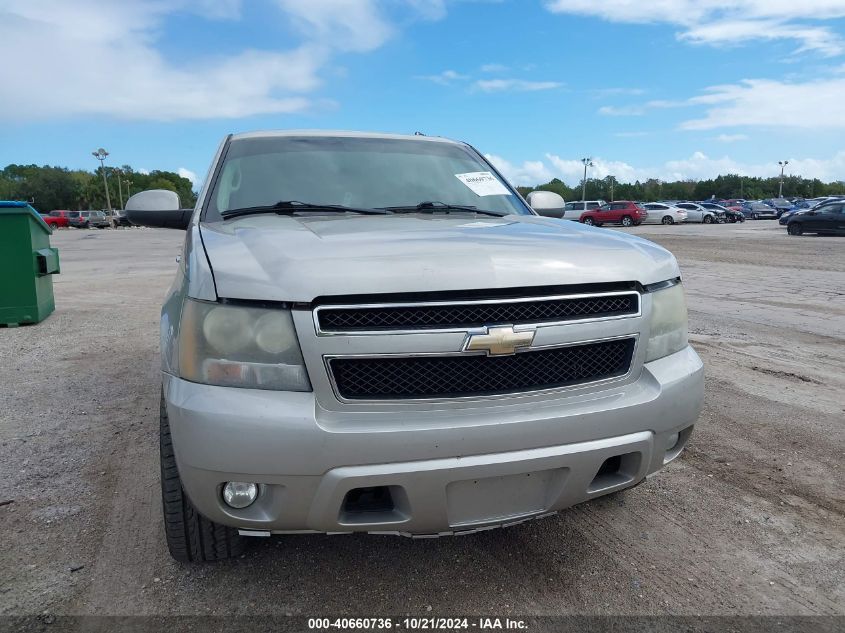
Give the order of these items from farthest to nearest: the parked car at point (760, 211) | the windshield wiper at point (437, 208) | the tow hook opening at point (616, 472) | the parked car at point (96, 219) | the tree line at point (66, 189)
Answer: the tree line at point (66, 189) < the parked car at point (96, 219) < the parked car at point (760, 211) < the windshield wiper at point (437, 208) < the tow hook opening at point (616, 472)

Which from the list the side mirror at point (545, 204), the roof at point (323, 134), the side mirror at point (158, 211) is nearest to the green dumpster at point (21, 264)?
the side mirror at point (158, 211)

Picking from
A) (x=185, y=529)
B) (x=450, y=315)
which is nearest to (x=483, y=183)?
(x=450, y=315)

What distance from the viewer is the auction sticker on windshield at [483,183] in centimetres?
352

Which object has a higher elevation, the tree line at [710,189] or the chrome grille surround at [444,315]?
the tree line at [710,189]

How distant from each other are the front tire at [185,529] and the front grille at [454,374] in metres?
0.81

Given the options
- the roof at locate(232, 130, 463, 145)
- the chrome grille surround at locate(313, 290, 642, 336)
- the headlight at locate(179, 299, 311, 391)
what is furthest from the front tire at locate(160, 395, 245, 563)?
the roof at locate(232, 130, 463, 145)

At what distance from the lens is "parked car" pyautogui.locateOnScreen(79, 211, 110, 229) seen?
6081 cm

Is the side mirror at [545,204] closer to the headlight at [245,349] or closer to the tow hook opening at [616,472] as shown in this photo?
the tow hook opening at [616,472]

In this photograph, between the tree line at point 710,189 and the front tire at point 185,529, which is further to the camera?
the tree line at point 710,189

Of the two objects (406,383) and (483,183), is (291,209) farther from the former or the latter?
(406,383)

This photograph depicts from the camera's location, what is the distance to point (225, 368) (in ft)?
6.39

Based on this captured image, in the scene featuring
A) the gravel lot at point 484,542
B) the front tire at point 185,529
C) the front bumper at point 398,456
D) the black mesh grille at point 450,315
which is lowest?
the gravel lot at point 484,542

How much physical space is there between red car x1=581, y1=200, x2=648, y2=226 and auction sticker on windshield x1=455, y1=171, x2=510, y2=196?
39.4 meters

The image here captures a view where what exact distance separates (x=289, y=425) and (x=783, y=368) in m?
4.86
